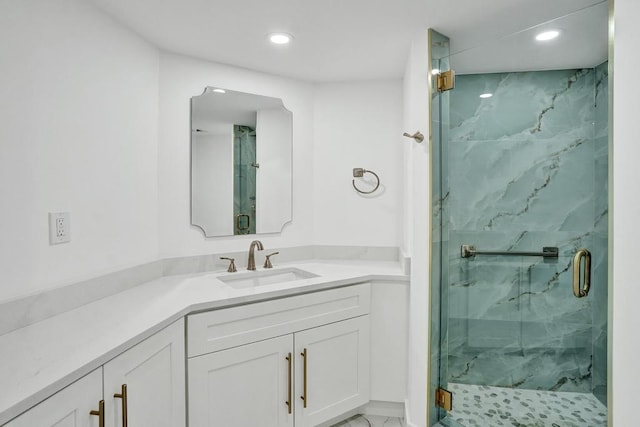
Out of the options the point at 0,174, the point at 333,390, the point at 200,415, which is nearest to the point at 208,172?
the point at 0,174

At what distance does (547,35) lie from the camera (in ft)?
5.15

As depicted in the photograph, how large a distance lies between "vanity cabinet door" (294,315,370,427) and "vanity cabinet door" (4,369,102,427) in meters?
0.98

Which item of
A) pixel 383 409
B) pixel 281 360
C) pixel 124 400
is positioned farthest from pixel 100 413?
pixel 383 409

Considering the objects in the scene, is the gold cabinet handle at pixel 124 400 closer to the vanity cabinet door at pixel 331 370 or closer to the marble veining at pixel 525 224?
the vanity cabinet door at pixel 331 370

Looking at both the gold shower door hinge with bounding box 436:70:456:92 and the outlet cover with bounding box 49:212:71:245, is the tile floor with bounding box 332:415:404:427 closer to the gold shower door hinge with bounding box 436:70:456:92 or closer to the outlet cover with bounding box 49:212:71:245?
the outlet cover with bounding box 49:212:71:245

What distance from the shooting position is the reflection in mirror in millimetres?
2238

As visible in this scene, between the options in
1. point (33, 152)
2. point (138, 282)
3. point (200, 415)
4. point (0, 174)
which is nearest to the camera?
point (0, 174)

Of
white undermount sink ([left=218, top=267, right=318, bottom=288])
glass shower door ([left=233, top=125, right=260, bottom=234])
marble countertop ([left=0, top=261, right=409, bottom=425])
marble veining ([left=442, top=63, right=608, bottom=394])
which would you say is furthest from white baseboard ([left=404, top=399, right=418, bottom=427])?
glass shower door ([left=233, top=125, right=260, bottom=234])

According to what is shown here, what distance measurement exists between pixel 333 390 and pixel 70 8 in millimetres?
2235

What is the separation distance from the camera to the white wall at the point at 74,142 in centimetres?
126

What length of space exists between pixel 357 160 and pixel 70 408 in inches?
84.9

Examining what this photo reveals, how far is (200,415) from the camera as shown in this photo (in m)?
1.58

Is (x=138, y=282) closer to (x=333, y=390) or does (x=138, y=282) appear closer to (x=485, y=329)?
(x=333, y=390)

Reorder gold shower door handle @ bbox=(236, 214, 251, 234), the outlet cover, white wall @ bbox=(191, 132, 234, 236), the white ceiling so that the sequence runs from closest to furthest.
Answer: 1. the outlet cover
2. the white ceiling
3. white wall @ bbox=(191, 132, 234, 236)
4. gold shower door handle @ bbox=(236, 214, 251, 234)
